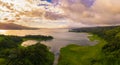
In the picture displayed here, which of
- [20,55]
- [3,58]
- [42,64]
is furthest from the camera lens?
[3,58]

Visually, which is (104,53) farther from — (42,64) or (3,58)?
(3,58)

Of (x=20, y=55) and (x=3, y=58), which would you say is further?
(x=3, y=58)

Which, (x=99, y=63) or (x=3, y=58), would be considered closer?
(x=99, y=63)

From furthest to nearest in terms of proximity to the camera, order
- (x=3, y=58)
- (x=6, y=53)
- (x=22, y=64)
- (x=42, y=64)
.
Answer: (x=6, y=53) < (x=3, y=58) < (x=42, y=64) < (x=22, y=64)

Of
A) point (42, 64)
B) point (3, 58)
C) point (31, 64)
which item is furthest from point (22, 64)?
point (3, 58)

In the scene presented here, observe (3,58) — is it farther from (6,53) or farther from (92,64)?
(92,64)

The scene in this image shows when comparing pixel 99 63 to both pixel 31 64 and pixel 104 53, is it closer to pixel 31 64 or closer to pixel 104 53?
pixel 104 53

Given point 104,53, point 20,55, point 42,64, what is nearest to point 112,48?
point 104,53

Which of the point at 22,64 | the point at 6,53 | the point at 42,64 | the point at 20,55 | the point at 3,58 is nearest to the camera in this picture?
the point at 22,64

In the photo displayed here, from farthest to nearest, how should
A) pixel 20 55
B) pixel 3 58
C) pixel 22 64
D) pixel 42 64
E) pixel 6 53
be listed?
pixel 6 53 → pixel 3 58 → pixel 42 64 → pixel 20 55 → pixel 22 64
